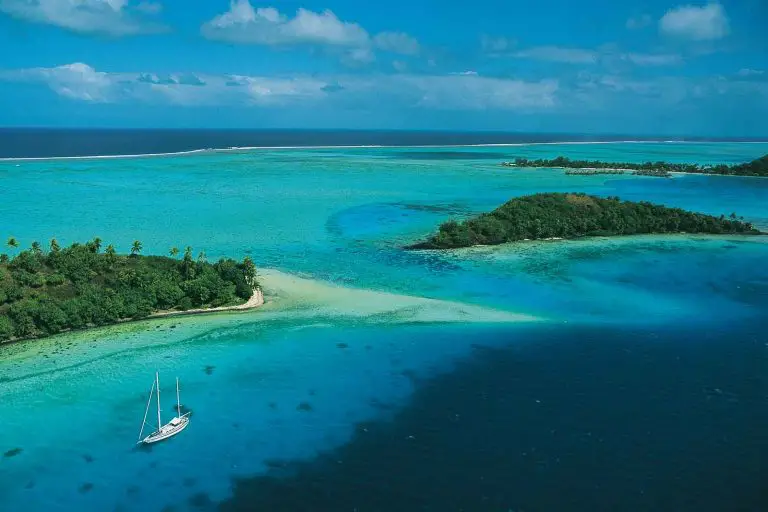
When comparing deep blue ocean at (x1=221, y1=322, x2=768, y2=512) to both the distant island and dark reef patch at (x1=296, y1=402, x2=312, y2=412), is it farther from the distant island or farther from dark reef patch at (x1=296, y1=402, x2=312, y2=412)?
the distant island

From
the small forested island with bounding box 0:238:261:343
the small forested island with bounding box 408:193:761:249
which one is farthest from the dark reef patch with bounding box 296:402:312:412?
the small forested island with bounding box 408:193:761:249

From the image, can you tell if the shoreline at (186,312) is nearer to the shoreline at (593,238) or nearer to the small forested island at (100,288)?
the small forested island at (100,288)

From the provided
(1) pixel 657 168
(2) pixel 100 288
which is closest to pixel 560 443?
(2) pixel 100 288

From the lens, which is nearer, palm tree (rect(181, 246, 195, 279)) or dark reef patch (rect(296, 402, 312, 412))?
dark reef patch (rect(296, 402, 312, 412))

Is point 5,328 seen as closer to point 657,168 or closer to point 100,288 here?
point 100,288

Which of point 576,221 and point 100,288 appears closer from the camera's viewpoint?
point 100,288

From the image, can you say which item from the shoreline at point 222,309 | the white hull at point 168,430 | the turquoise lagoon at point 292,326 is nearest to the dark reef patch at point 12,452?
the turquoise lagoon at point 292,326

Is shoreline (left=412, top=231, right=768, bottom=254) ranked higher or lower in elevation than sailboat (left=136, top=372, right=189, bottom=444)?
higher
